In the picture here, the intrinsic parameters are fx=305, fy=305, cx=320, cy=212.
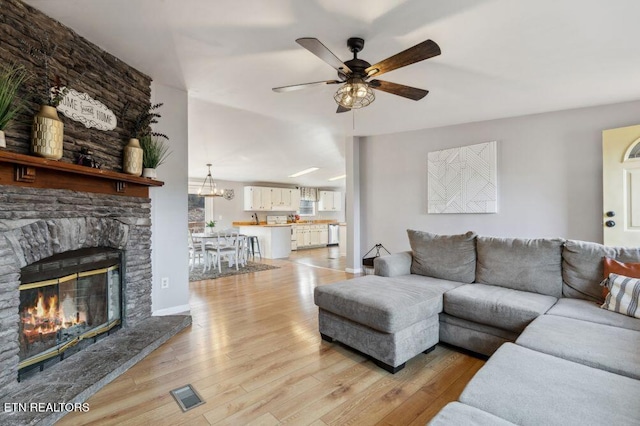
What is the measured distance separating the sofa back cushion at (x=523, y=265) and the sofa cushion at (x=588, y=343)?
0.63 meters

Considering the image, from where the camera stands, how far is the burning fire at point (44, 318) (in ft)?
6.53

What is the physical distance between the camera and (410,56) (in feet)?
6.46

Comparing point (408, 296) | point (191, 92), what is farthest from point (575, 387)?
point (191, 92)

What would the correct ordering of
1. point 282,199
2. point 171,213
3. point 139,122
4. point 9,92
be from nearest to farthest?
point 9,92
point 139,122
point 171,213
point 282,199

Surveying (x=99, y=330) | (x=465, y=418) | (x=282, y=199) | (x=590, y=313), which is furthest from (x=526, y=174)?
(x=282, y=199)

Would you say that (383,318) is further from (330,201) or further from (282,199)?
(330,201)

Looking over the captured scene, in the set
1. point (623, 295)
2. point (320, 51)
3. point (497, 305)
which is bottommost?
point (497, 305)

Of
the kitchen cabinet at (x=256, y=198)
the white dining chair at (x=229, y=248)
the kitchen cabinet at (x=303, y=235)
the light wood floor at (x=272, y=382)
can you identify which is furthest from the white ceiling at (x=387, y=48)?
the kitchen cabinet at (x=303, y=235)

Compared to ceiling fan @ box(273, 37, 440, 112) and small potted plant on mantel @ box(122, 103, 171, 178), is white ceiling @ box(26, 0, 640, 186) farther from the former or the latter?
small potted plant on mantel @ box(122, 103, 171, 178)

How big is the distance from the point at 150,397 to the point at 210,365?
0.46 metres

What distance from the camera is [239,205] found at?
30.2 ft

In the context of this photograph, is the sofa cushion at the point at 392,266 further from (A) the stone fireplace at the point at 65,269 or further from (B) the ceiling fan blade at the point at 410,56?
(A) the stone fireplace at the point at 65,269

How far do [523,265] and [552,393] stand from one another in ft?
5.44

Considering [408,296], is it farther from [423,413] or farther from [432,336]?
[423,413]
